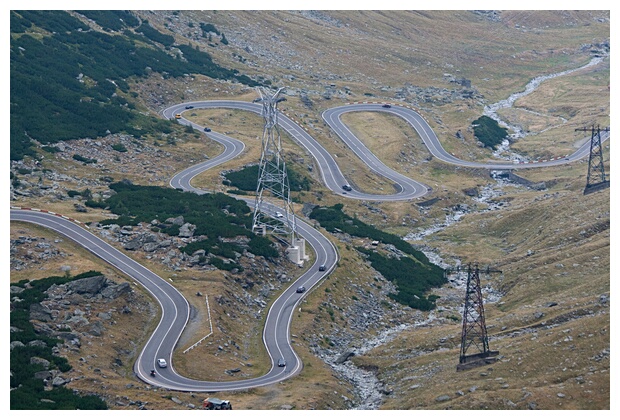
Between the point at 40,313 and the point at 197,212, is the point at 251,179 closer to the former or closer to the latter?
the point at 197,212

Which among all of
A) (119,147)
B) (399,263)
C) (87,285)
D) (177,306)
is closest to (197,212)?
(177,306)

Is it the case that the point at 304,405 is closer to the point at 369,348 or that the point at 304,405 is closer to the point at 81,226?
the point at 369,348

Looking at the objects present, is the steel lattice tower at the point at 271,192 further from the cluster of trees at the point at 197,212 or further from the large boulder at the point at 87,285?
the large boulder at the point at 87,285

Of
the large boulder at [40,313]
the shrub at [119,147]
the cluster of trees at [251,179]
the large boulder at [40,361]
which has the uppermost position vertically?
the shrub at [119,147]

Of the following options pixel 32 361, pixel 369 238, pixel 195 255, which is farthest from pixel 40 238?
pixel 369 238

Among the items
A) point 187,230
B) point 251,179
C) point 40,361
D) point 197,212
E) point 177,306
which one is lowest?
point 40,361

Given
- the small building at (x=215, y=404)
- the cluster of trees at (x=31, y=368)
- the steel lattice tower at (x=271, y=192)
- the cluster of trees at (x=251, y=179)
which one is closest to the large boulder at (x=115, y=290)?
the cluster of trees at (x=31, y=368)

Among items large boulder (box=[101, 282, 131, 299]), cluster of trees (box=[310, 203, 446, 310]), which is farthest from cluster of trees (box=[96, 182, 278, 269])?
cluster of trees (box=[310, 203, 446, 310])
